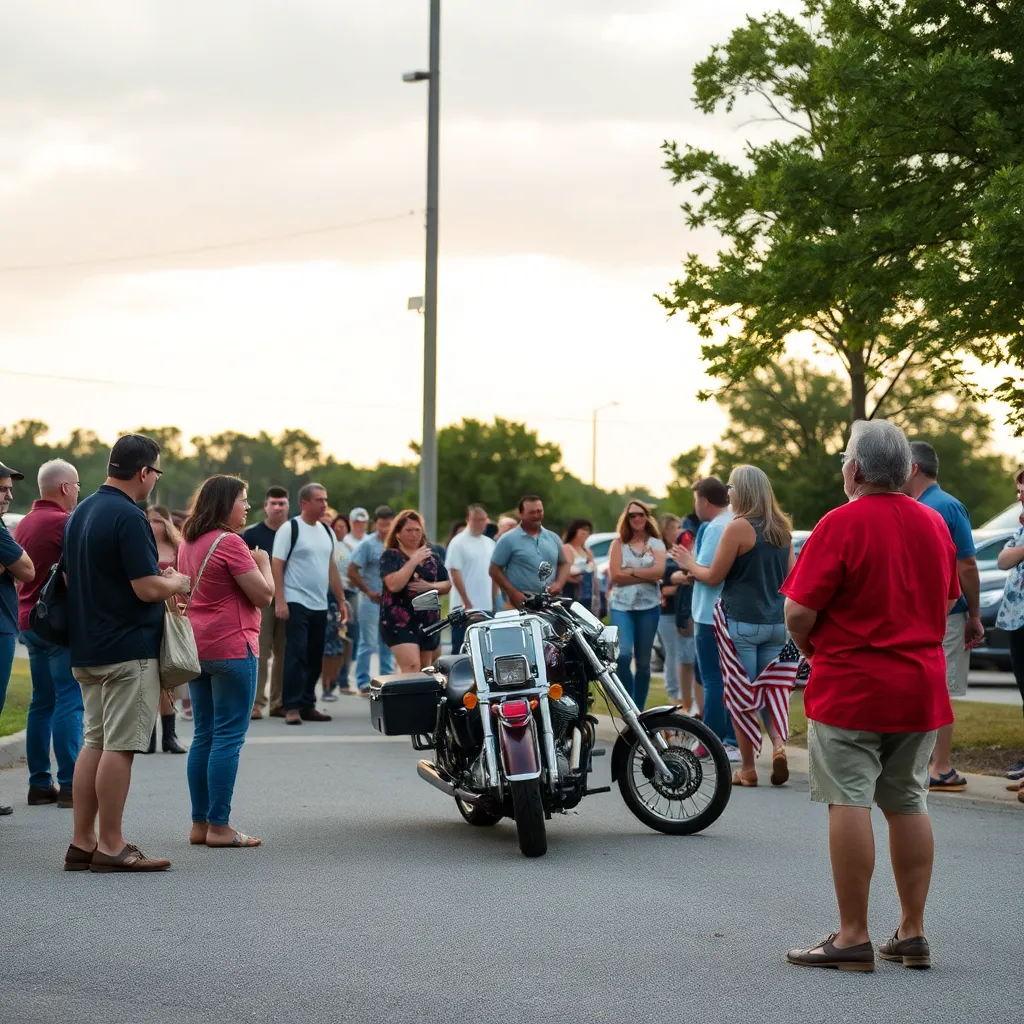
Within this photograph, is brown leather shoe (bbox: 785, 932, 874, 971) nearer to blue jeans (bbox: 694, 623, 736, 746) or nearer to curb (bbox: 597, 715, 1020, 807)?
curb (bbox: 597, 715, 1020, 807)

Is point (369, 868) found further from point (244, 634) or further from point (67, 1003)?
point (67, 1003)

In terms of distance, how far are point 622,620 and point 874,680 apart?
23.9ft

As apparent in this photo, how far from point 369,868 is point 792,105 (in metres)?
18.0

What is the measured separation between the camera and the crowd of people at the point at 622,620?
5293 mm

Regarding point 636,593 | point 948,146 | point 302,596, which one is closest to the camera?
point 948,146

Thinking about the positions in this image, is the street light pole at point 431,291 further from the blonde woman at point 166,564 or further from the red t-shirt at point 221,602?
the red t-shirt at point 221,602

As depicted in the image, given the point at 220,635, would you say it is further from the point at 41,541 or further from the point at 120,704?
the point at 41,541

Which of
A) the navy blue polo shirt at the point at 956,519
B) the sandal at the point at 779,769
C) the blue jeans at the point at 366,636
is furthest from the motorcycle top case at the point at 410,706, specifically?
the blue jeans at the point at 366,636

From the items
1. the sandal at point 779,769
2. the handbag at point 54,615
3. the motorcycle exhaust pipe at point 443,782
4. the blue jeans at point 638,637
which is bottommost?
the sandal at point 779,769

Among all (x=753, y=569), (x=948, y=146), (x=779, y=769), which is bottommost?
(x=779, y=769)

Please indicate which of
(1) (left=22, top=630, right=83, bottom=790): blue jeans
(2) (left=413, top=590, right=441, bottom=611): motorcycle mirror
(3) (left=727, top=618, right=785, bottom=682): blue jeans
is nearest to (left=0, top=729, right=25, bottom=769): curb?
(1) (left=22, top=630, right=83, bottom=790): blue jeans

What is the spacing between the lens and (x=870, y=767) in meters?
5.29

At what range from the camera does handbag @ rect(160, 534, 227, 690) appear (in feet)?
23.2

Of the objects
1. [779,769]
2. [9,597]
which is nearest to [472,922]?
[9,597]
